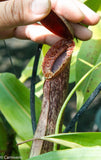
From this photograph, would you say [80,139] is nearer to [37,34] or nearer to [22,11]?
[22,11]

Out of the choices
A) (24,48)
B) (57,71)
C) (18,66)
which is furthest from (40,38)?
(24,48)

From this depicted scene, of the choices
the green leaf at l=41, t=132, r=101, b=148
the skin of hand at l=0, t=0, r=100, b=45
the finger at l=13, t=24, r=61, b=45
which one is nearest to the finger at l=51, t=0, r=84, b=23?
the skin of hand at l=0, t=0, r=100, b=45

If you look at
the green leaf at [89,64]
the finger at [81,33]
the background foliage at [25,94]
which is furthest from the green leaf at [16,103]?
the finger at [81,33]

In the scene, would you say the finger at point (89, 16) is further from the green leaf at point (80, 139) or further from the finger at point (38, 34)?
the green leaf at point (80, 139)

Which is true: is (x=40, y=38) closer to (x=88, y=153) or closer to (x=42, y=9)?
(x=42, y=9)

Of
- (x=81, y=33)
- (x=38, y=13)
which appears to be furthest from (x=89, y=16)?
(x=38, y=13)

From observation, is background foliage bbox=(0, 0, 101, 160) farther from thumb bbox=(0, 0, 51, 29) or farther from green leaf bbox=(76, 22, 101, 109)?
thumb bbox=(0, 0, 51, 29)
